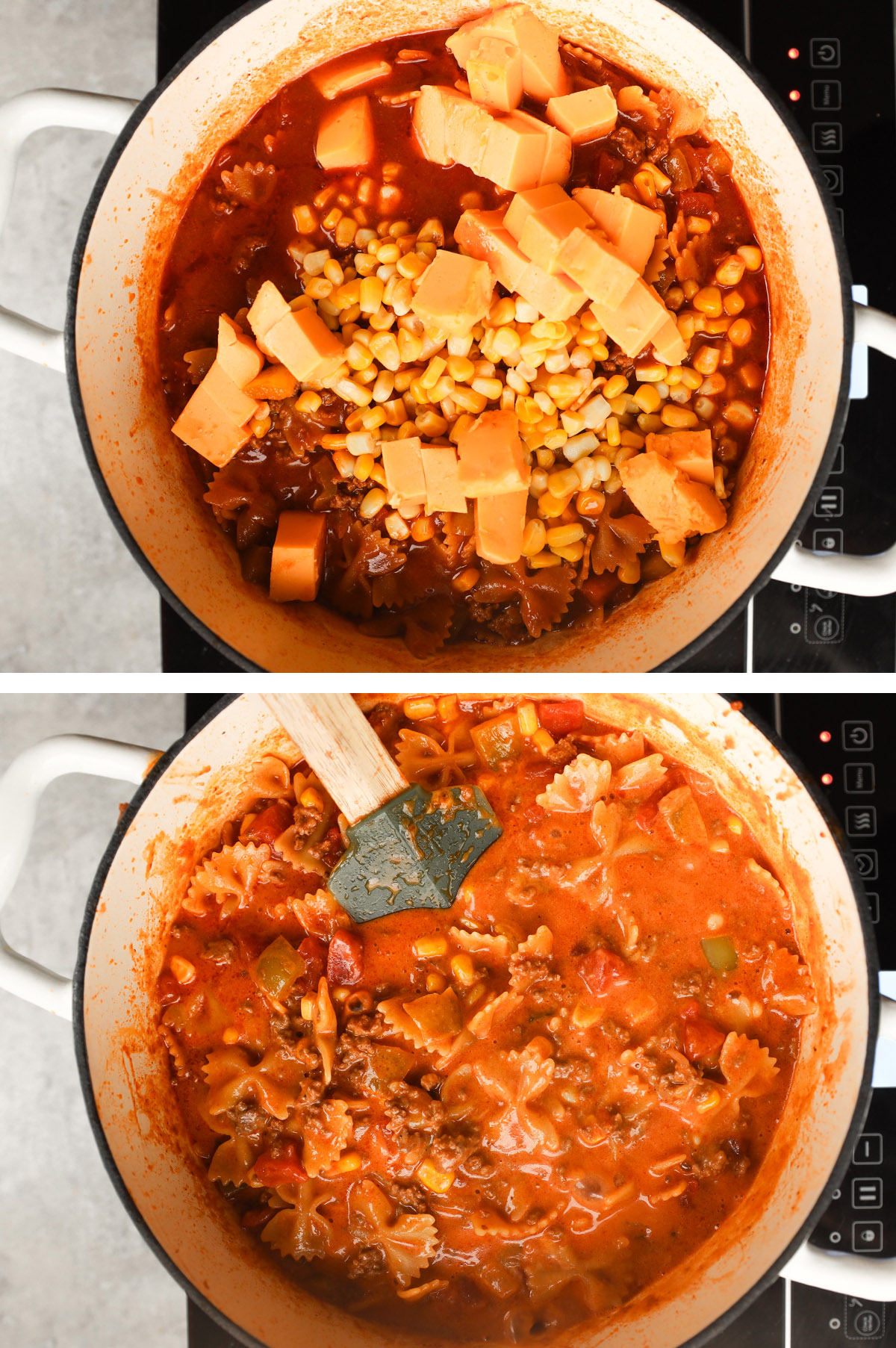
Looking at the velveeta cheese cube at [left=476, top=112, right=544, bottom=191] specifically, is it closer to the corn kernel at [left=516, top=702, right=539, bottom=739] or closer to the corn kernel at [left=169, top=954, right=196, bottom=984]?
the corn kernel at [left=516, top=702, right=539, bottom=739]

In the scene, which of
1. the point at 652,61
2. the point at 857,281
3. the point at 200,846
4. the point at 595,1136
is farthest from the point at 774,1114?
the point at 652,61

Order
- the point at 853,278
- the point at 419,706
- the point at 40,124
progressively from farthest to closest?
the point at 419,706
the point at 853,278
the point at 40,124

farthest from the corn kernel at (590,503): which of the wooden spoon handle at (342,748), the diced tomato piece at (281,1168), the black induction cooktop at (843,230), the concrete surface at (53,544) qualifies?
the diced tomato piece at (281,1168)

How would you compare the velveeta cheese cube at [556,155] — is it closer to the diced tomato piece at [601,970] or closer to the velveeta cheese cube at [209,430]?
the velveeta cheese cube at [209,430]

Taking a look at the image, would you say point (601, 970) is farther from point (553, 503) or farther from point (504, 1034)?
point (553, 503)

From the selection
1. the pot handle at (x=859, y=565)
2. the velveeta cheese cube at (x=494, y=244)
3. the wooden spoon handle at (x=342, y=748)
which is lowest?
the wooden spoon handle at (x=342, y=748)

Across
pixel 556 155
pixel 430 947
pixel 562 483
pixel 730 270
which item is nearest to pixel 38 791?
pixel 430 947

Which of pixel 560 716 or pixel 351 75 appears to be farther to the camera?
pixel 560 716
